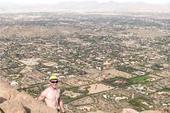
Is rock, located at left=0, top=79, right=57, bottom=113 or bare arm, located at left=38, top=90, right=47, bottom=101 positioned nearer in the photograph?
rock, located at left=0, top=79, right=57, bottom=113

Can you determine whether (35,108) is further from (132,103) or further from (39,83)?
(39,83)

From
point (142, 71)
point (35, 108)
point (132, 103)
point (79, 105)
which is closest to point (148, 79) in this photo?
point (142, 71)

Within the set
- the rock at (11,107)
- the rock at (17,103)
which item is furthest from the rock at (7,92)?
the rock at (11,107)

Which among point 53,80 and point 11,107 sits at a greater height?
point 53,80

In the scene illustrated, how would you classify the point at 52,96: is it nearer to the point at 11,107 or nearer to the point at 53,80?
the point at 53,80

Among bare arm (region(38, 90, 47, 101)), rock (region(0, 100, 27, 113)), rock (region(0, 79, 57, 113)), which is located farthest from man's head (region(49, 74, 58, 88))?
rock (region(0, 100, 27, 113))

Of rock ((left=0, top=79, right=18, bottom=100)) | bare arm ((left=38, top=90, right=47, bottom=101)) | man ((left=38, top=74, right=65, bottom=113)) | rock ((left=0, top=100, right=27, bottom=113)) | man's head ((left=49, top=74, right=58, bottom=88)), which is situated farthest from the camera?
rock ((left=0, top=79, right=18, bottom=100))

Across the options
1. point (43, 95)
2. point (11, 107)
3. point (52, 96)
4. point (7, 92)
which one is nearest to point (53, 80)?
point (52, 96)

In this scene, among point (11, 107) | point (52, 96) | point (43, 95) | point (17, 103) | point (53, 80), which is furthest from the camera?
point (43, 95)

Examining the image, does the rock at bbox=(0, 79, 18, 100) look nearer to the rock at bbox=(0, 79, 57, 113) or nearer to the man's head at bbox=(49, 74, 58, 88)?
the rock at bbox=(0, 79, 57, 113)
